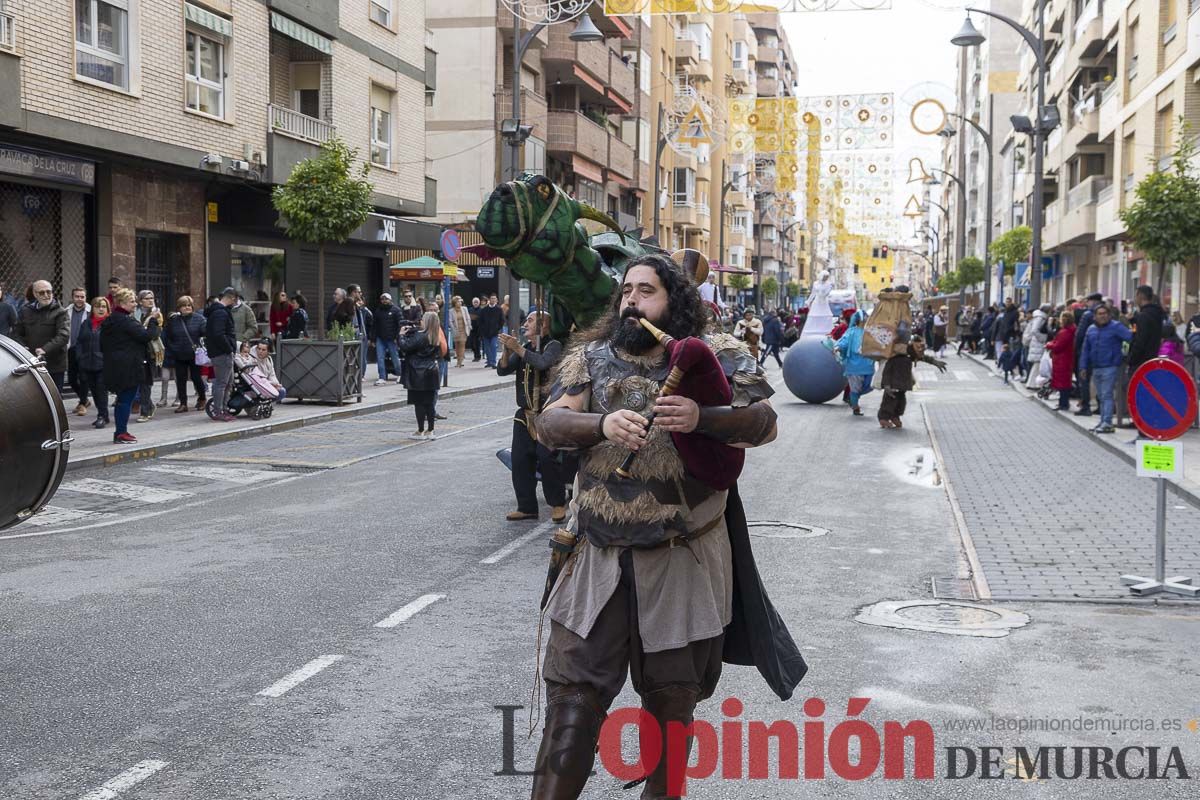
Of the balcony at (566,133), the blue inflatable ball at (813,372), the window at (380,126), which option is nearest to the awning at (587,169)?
the balcony at (566,133)

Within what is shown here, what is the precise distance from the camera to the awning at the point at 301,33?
77.3 ft

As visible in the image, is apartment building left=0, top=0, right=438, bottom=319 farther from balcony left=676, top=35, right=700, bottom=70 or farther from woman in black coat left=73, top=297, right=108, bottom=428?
balcony left=676, top=35, right=700, bottom=70

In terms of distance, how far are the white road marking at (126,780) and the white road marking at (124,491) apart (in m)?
6.73

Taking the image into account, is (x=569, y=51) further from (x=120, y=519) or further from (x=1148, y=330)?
(x=120, y=519)

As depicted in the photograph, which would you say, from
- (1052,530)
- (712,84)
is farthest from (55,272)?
(712,84)

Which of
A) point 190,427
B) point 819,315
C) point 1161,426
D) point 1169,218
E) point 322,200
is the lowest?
point 190,427

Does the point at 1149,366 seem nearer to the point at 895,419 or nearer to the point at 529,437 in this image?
the point at 529,437

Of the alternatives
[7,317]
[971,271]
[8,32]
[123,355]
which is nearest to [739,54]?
[971,271]

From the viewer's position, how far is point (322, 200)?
19688 millimetres

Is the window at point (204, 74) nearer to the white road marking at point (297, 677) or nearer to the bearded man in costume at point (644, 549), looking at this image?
the white road marking at point (297, 677)

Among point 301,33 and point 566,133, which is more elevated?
point 566,133

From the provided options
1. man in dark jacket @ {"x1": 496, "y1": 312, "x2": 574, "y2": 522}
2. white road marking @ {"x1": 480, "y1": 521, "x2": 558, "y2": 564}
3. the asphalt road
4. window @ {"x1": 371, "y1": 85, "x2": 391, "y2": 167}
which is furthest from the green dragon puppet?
window @ {"x1": 371, "y1": 85, "x2": 391, "y2": 167}

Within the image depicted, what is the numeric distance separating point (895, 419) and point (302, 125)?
543 inches

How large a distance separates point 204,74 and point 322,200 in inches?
155
